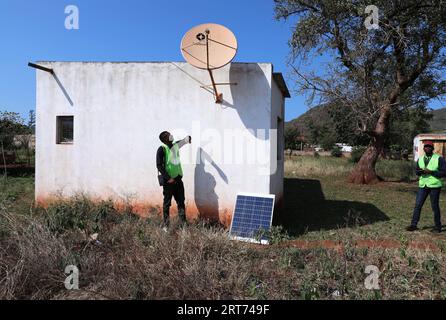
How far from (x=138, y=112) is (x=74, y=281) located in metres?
4.40

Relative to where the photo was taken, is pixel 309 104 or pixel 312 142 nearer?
pixel 309 104

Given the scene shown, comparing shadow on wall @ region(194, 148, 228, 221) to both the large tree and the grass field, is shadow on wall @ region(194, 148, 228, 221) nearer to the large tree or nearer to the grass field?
the grass field

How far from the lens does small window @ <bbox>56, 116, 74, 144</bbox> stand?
809 centimetres

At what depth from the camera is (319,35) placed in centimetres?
1415

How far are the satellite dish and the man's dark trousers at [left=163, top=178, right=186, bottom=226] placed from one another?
223 centimetres

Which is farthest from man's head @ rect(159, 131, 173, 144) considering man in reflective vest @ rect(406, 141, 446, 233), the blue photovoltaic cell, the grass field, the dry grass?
man in reflective vest @ rect(406, 141, 446, 233)

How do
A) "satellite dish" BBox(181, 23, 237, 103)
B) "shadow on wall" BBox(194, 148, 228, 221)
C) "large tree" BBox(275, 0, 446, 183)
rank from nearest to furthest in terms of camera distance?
"satellite dish" BBox(181, 23, 237, 103) → "shadow on wall" BBox(194, 148, 228, 221) → "large tree" BBox(275, 0, 446, 183)

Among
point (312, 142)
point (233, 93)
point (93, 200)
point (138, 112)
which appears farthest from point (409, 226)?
point (312, 142)

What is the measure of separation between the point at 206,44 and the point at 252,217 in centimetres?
345

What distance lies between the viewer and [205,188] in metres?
7.39

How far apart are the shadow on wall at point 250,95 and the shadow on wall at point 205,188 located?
1104 mm

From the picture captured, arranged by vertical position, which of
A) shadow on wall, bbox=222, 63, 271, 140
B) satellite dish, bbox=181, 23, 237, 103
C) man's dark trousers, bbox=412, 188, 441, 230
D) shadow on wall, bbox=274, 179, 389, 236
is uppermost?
satellite dish, bbox=181, 23, 237, 103

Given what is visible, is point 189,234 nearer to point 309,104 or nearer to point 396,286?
point 396,286
